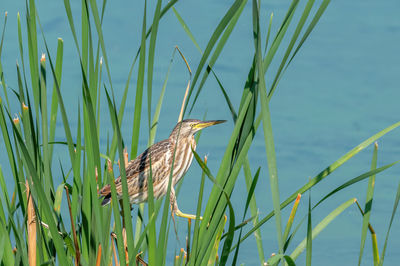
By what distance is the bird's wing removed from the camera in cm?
332

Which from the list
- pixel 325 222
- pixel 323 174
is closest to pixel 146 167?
pixel 325 222

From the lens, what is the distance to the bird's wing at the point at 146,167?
10.9ft

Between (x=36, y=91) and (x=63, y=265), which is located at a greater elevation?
(x=36, y=91)

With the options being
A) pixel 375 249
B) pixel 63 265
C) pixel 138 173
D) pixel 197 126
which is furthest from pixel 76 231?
pixel 197 126

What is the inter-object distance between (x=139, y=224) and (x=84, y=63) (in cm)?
92

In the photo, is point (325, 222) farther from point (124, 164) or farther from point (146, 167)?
point (146, 167)

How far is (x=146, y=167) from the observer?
11.1ft

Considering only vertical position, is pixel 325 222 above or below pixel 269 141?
below

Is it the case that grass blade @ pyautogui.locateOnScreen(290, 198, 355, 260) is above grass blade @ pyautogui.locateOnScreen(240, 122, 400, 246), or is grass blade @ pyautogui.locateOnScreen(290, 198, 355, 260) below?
below

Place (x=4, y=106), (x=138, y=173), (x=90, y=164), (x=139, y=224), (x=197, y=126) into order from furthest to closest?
(x=197, y=126) < (x=138, y=173) < (x=139, y=224) < (x=4, y=106) < (x=90, y=164)

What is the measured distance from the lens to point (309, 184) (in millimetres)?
1705

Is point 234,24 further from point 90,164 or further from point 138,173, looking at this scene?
point 138,173

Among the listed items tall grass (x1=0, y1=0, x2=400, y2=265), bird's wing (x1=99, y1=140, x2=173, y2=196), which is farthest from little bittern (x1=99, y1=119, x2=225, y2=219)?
tall grass (x1=0, y1=0, x2=400, y2=265)

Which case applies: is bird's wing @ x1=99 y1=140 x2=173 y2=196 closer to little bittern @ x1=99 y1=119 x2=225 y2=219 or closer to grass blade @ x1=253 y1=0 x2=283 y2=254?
little bittern @ x1=99 y1=119 x2=225 y2=219
